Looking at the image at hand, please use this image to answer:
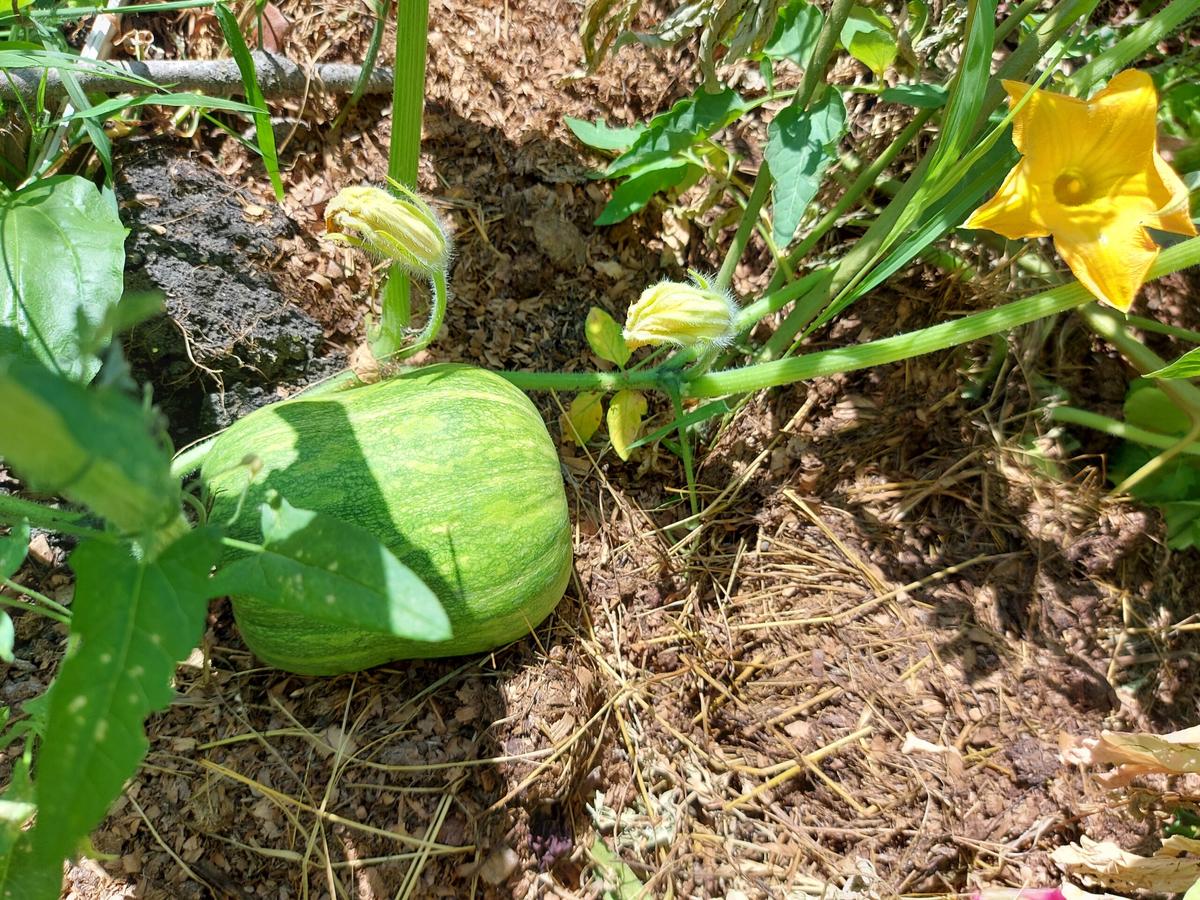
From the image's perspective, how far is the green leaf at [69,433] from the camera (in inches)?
26.7

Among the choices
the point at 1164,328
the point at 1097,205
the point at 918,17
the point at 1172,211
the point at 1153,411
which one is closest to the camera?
the point at 1172,211

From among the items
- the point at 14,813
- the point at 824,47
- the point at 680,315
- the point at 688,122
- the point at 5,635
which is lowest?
the point at 14,813

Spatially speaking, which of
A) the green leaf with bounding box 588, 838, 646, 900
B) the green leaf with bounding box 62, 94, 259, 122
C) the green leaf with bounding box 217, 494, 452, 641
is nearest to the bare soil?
the green leaf with bounding box 588, 838, 646, 900

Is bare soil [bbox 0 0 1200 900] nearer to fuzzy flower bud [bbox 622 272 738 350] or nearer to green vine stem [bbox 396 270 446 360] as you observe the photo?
green vine stem [bbox 396 270 446 360]

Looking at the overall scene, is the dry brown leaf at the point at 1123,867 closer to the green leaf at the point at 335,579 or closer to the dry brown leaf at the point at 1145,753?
the dry brown leaf at the point at 1145,753

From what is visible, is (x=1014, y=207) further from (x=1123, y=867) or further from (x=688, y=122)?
(x=1123, y=867)

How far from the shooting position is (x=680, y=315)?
1.60 m

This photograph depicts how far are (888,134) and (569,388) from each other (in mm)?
1027

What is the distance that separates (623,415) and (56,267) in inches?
42.8

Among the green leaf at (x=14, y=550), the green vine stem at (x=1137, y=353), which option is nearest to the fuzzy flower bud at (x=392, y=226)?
the green leaf at (x=14, y=550)

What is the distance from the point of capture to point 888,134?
2.08 metres

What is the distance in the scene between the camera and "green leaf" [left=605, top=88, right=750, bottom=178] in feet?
5.71

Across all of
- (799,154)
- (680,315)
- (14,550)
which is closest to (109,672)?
(14,550)

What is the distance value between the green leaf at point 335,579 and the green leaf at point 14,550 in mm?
322
